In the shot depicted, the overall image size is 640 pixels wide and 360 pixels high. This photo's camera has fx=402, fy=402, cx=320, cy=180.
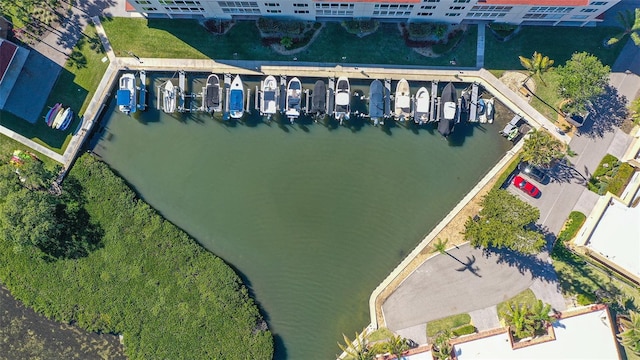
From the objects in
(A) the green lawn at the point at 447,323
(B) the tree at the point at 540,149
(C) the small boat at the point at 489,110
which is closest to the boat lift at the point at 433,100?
(C) the small boat at the point at 489,110

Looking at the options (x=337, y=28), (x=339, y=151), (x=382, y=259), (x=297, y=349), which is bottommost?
(x=297, y=349)

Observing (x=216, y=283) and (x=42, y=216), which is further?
(x=216, y=283)

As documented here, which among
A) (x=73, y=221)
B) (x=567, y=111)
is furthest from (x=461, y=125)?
(x=73, y=221)

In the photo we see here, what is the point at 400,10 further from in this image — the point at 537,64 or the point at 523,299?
the point at 523,299

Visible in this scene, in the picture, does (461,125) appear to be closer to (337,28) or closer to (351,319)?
(337,28)

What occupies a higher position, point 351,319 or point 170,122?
point 170,122

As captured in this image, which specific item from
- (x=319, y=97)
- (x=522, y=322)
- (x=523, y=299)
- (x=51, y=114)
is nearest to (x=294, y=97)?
(x=319, y=97)
